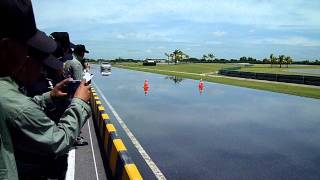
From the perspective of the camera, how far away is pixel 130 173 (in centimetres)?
573

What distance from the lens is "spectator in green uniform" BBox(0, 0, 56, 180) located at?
1.98 metres

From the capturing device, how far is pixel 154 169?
28.2 ft

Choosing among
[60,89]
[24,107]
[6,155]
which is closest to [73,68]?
[60,89]

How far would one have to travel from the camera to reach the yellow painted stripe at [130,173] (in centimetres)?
556

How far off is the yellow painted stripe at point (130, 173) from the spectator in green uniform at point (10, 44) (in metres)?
3.57

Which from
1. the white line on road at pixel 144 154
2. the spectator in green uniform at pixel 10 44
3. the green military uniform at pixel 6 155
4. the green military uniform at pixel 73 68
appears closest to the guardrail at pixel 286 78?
the white line on road at pixel 144 154

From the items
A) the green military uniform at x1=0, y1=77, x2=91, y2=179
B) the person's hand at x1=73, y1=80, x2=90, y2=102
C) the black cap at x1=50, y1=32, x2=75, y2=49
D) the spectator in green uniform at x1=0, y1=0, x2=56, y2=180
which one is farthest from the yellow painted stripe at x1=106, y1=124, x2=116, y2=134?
the spectator in green uniform at x1=0, y1=0, x2=56, y2=180

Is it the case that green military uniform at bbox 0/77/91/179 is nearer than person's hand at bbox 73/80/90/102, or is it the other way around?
green military uniform at bbox 0/77/91/179

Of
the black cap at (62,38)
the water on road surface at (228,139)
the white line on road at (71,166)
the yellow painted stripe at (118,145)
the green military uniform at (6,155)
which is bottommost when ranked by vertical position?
the water on road surface at (228,139)

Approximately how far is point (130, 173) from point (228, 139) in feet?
22.8

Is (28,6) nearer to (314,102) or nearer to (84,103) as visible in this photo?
(84,103)

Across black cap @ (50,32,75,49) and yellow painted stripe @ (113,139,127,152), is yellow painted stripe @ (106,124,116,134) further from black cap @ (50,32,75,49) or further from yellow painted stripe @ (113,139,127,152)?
black cap @ (50,32,75,49)

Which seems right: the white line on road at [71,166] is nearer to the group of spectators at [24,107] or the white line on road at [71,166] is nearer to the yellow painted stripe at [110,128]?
the yellow painted stripe at [110,128]

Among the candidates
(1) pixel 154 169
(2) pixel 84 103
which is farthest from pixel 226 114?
(2) pixel 84 103
